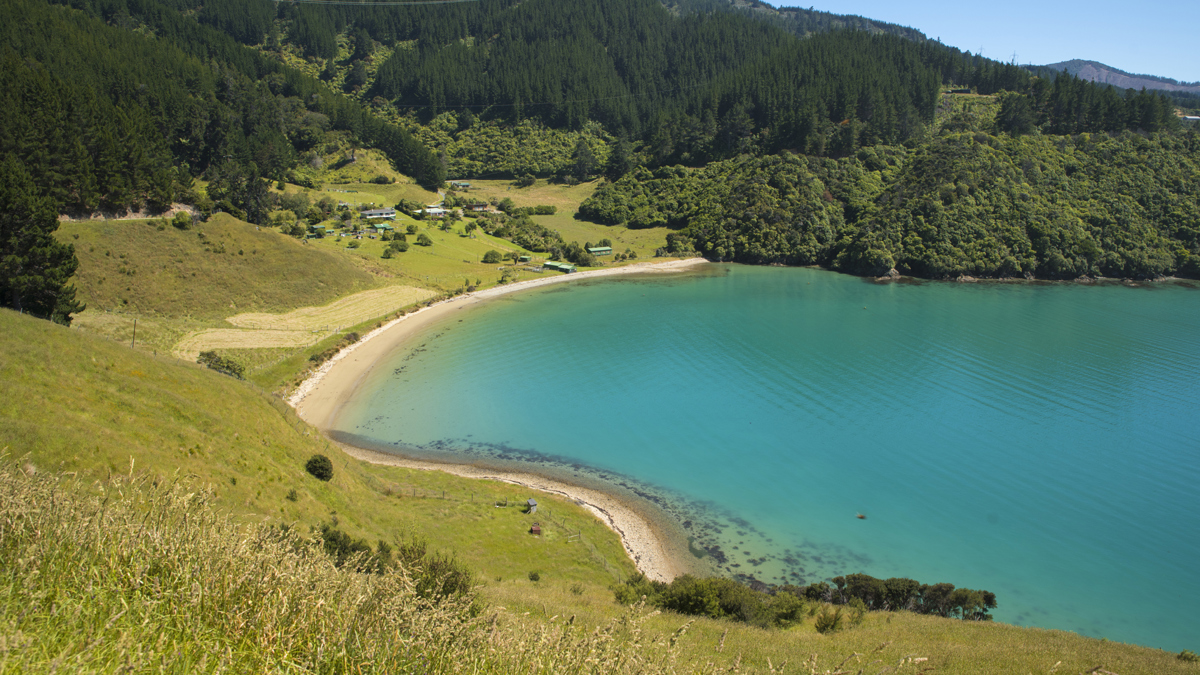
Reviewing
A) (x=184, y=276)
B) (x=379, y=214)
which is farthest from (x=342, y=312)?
(x=379, y=214)

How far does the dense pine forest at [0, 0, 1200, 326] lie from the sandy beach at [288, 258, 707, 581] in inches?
819

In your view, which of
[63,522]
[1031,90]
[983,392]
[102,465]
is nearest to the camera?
[63,522]

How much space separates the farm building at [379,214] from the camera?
86.5 metres

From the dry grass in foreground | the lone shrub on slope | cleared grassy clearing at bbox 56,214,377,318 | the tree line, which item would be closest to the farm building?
cleared grassy clearing at bbox 56,214,377,318

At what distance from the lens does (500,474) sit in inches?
1331

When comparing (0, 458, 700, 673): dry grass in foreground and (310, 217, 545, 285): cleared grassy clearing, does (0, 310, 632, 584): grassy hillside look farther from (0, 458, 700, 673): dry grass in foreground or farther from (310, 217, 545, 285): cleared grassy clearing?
(310, 217, 545, 285): cleared grassy clearing

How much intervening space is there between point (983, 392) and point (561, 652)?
50779 mm

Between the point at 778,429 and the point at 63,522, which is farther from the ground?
the point at 63,522

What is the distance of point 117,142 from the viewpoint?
57.8 metres

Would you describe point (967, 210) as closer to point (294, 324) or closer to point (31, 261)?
point (294, 324)

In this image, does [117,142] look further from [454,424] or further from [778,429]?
[778,429]

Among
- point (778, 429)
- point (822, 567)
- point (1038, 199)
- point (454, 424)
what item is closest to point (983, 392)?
point (778, 429)

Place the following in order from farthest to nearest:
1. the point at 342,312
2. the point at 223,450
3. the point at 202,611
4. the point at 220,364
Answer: the point at 342,312
the point at 220,364
the point at 223,450
the point at 202,611

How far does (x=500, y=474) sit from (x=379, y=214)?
64.6 m
